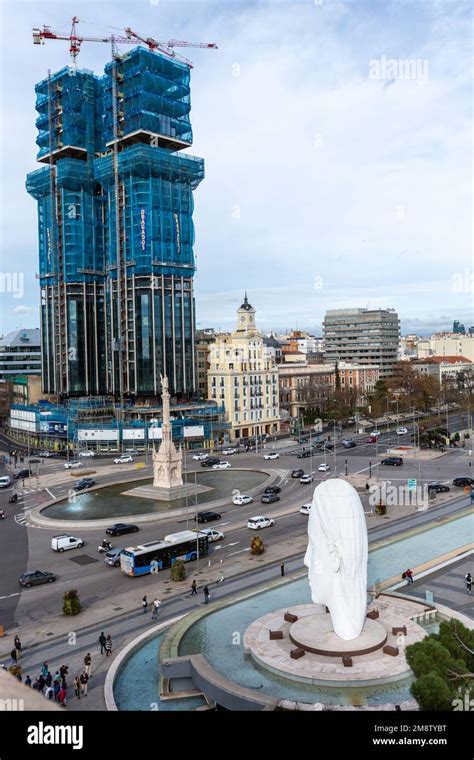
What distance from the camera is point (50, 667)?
26.0 meters

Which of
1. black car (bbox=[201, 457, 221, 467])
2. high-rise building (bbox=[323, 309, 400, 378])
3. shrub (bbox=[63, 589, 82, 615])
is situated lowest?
black car (bbox=[201, 457, 221, 467])

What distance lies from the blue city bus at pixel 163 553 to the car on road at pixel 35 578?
4127 millimetres

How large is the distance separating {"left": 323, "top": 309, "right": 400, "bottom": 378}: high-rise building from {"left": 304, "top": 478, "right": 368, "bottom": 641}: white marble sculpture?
483 feet

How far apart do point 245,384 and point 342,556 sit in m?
77.7

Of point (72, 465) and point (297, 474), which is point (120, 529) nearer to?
point (297, 474)

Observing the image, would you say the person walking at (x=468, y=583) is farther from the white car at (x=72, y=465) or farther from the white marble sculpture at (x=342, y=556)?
the white car at (x=72, y=465)

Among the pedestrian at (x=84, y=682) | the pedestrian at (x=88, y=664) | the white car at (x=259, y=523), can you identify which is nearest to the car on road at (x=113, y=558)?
the white car at (x=259, y=523)

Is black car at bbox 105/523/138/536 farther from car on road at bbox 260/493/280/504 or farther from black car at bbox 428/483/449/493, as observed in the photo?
black car at bbox 428/483/449/493

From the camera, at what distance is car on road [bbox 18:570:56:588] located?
3662cm

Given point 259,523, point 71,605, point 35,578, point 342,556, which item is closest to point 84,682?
point 71,605

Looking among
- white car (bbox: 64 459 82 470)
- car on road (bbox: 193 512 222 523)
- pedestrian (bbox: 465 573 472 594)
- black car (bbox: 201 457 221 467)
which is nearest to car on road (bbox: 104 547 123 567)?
car on road (bbox: 193 512 222 523)

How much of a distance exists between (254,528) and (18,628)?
20357mm
